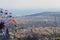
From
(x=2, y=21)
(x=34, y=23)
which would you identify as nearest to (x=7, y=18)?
(x=2, y=21)

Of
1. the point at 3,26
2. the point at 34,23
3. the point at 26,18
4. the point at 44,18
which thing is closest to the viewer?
the point at 3,26

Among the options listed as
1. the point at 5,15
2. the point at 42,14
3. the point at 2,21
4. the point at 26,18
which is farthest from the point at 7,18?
the point at 42,14

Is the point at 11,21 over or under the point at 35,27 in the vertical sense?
over

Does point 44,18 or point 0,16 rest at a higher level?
point 0,16

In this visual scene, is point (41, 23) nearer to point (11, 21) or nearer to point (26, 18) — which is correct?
point (26, 18)

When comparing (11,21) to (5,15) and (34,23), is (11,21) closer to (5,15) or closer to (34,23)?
(5,15)

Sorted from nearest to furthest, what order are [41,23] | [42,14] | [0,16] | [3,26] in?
[3,26] → [0,16] → [41,23] → [42,14]

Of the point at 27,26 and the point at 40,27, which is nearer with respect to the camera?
the point at 27,26

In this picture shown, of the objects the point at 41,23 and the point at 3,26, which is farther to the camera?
the point at 41,23

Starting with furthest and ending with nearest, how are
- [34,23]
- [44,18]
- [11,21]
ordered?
[44,18]
[34,23]
[11,21]
